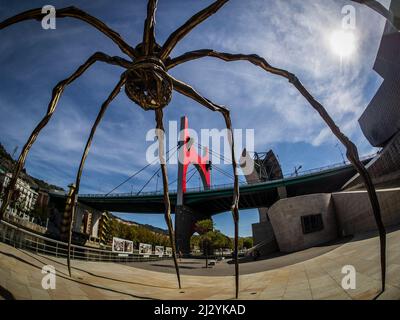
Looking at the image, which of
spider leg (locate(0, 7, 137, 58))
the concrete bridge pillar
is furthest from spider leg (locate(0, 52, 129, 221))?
the concrete bridge pillar

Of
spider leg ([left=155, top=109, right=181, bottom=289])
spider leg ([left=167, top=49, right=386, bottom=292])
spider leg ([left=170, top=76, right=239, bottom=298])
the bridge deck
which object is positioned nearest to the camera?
spider leg ([left=167, top=49, right=386, bottom=292])

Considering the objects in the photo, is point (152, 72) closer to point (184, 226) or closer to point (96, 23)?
point (96, 23)

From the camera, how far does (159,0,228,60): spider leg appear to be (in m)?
3.61

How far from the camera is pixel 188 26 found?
370cm

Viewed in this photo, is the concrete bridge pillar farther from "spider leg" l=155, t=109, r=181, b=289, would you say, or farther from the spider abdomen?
the spider abdomen

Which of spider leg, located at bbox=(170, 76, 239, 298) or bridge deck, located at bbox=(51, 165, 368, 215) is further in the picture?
bridge deck, located at bbox=(51, 165, 368, 215)

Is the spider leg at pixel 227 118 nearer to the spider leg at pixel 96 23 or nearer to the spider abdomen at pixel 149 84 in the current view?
the spider abdomen at pixel 149 84

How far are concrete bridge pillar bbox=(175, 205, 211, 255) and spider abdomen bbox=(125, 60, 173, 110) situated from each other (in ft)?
177

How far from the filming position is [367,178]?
2.76m

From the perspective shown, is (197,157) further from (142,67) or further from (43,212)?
(142,67)

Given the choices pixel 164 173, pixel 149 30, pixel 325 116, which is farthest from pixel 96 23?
pixel 325 116

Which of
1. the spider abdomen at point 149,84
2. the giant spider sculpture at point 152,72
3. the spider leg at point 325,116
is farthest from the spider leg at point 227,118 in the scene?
the spider abdomen at point 149,84

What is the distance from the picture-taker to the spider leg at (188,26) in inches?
142

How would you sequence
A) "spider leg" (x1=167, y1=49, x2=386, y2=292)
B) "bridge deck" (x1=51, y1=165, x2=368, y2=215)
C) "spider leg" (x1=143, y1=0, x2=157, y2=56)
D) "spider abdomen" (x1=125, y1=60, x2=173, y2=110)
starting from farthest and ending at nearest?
"bridge deck" (x1=51, y1=165, x2=368, y2=215), "spider leg" (x1=143, y1=0, x2=157, y2=56), "spider abdomen" (x1=125, y1=60, x2=173, y2=110), "spider leg" (x1=167, y1=49, x2=386, y2=292)
